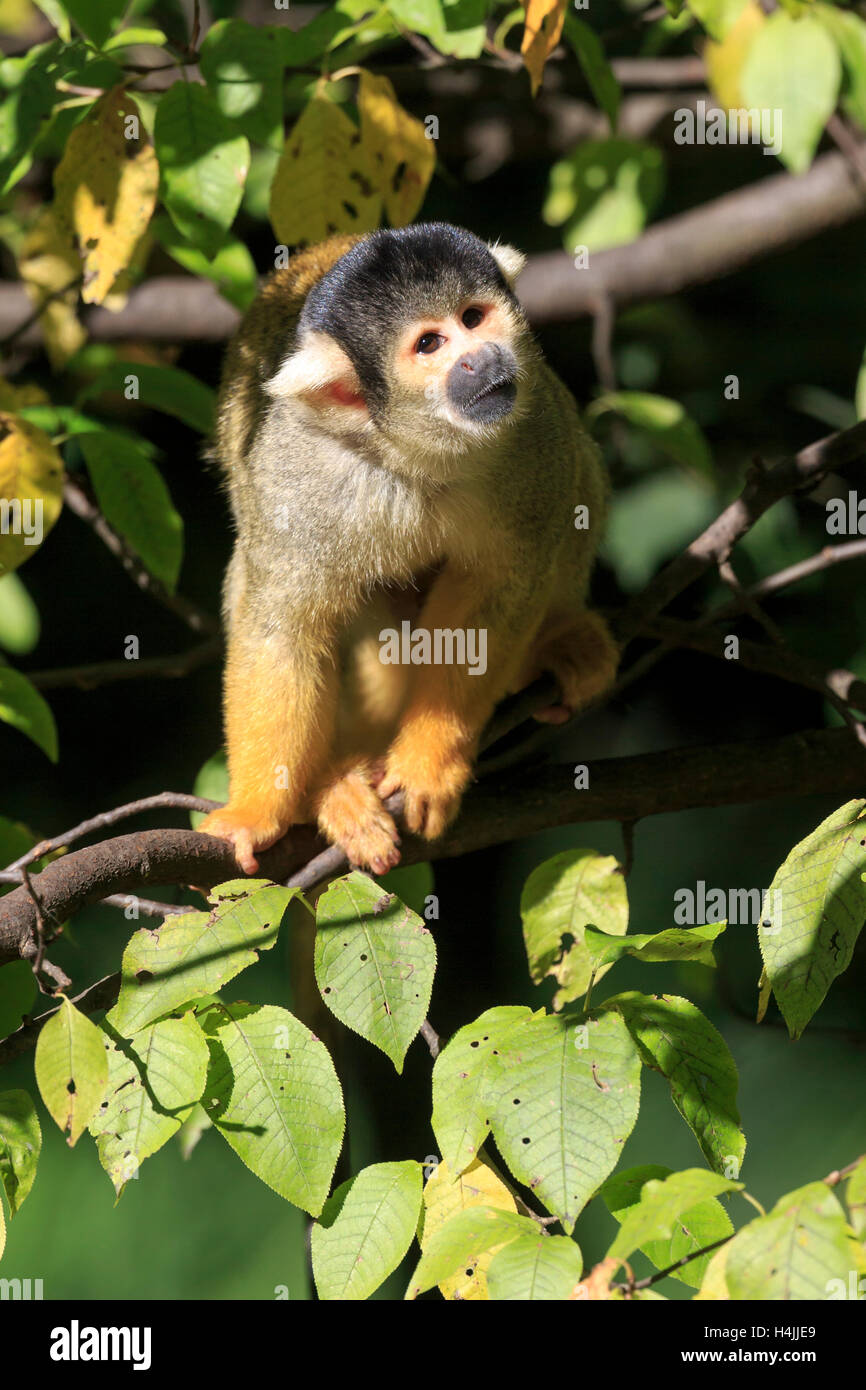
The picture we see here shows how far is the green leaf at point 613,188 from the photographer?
3.56 m

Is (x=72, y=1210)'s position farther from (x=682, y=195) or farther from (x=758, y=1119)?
(x=682, y=195)

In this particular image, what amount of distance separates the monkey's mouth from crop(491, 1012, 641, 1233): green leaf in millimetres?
1318

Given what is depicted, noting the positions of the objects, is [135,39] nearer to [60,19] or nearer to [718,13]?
[60,19]

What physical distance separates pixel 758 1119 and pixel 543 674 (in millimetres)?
1830

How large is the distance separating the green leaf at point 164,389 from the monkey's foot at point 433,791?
1033mm

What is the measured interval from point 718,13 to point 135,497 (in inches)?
65.9

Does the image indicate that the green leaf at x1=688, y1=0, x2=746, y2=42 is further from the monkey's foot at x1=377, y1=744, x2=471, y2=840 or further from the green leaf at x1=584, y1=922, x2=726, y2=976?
the green leaf at x1=584, y1=922, x2=726, y2=976

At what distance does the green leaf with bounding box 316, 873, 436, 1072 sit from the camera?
163cm

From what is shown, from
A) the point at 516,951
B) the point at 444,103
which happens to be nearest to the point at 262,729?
the point at 516,951

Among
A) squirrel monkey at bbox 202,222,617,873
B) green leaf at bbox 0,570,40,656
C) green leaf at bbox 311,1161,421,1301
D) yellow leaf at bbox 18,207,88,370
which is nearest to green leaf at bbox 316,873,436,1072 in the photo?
green leaf at bbox 311,1161,421,1301

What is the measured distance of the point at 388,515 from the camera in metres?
2.62

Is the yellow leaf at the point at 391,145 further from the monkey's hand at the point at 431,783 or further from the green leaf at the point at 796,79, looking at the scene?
the monkey's hand at the point at 431,783

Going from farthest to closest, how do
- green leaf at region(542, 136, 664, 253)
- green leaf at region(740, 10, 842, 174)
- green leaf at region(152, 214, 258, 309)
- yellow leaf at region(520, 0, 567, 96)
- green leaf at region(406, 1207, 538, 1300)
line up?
green leaf at region(542, 136, 664, 253), green leaf at region(152, 214, 258, 309), green leaf at region(740, 10, 842, 174), yellow leaf at region(520, 0, 567, 96), green leaf at region(406, 1207, 538, 1300)

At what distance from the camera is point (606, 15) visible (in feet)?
13.9
